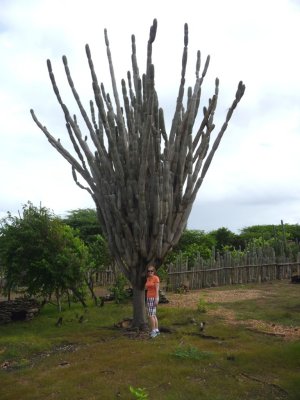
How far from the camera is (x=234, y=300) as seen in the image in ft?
41.1

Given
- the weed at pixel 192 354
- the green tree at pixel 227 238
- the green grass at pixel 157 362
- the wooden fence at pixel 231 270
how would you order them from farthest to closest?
the green tree at pixel 227 238 < the wooden fence at pixel 231 270 < the weed at pixel 192 354 < the green grass at pixel 157 362

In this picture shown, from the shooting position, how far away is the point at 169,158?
9.42 m

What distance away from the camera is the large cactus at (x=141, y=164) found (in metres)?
9.05

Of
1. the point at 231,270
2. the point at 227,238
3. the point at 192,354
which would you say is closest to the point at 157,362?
the point at 192,354

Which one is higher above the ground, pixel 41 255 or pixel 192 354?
pixel 41 255

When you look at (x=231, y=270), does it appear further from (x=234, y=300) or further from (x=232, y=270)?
(x=234, y=300)

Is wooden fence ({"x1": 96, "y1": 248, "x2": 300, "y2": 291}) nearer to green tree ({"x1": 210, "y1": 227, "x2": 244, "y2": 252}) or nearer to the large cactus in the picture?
the large cactus

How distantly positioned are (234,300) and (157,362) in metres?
6.27

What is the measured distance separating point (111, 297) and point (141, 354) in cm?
684

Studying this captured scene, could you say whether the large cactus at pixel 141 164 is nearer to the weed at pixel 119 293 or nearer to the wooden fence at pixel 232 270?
the weed at pixel 119 293

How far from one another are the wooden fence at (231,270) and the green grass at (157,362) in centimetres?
608

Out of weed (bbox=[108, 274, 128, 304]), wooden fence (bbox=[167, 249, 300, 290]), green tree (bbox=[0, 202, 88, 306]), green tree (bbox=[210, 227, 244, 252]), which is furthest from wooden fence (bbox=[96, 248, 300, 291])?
green tree (bbox=[210, 227, 244, 252])

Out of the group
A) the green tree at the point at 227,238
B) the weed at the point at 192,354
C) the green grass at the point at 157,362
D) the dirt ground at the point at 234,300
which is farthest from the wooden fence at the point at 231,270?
the green tree at the point at 227,238

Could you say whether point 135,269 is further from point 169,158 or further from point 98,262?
point 98,262
